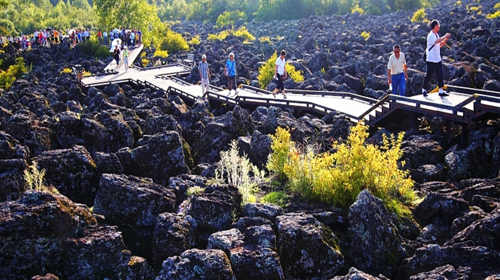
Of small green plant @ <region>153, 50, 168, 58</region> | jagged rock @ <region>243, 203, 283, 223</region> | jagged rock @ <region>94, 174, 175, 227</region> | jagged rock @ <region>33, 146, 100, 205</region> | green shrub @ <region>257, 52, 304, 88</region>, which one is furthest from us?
small green plant @ <region>153, 50, 168, 58</region>

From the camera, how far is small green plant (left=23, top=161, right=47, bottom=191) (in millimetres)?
11805

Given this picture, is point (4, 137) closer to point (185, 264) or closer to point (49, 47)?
point (185, 264)

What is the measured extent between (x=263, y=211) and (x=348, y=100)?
1290 cm

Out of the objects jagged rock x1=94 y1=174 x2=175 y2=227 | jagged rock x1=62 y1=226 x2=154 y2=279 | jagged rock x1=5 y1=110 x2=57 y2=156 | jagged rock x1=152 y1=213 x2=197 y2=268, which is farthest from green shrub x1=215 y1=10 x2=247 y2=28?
jagged rock x1=62 y1=226 x2=154 y2=279

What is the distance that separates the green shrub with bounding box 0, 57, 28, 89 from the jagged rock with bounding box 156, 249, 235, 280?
3172cm

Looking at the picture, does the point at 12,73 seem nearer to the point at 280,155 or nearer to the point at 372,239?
the point at 280,155

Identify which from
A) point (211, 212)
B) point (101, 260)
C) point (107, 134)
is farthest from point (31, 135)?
point (101, 260)

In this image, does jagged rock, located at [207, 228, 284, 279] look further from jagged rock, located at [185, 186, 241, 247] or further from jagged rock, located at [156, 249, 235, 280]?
jagged rock, located at [185, 186, 241, 247]

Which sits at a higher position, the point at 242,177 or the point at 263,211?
the point at 242,177

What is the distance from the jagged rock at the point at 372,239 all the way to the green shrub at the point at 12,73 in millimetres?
31927

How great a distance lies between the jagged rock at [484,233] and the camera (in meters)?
9.73

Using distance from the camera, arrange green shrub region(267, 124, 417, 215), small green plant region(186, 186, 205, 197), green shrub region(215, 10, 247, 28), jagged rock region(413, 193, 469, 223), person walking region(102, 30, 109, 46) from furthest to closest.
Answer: green shrub region(215, 10, 247, 28) < person walking region(102, 30, 109, 46) < small green plant region(186, 186, 205, 197) < green shrub region(267, 124, 417, 215) < jagged rock region(413, 193, 469, 223)

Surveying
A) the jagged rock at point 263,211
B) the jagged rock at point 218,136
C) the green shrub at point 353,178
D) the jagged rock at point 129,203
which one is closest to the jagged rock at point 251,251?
the jagged rock at point 263,211

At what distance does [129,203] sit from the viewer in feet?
37.3
